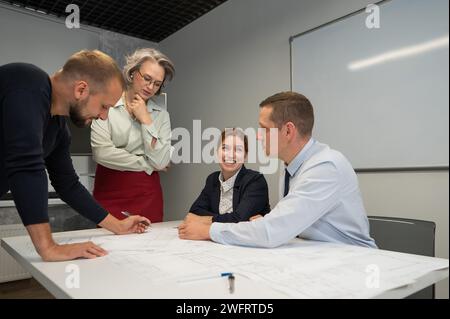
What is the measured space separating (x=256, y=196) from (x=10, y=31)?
8.57 ft

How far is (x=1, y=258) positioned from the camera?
274cm

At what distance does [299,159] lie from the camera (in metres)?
1.33

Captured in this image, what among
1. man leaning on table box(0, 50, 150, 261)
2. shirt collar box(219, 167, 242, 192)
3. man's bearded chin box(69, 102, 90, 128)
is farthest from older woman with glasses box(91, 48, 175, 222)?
man's bearded chin box(69, 102, 90, 128)

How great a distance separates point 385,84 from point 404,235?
88 cm

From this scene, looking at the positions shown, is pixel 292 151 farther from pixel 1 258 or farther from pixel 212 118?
pixel 1 258

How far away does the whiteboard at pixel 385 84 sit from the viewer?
5.37ft

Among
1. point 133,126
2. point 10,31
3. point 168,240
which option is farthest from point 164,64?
point 10,31

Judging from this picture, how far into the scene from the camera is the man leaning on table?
0.92 metres

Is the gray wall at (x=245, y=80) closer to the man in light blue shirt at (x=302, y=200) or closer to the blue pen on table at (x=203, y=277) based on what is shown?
the man in light blue shirt at (x=302, y=200)

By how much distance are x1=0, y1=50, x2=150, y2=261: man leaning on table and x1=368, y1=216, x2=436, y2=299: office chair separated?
40.7 inches

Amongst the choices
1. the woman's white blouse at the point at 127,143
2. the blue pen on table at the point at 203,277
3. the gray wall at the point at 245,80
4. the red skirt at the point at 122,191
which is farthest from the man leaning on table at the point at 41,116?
the gray wall at the point at 245,80

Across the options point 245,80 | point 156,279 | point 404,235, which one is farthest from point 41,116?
point 245,80

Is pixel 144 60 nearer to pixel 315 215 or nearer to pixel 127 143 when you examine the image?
Result: pixel 127 143
